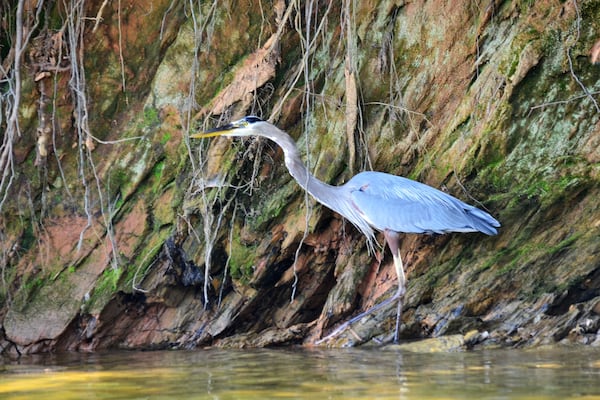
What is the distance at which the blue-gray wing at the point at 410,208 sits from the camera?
591 centimetres

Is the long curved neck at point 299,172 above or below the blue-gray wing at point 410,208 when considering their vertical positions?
above

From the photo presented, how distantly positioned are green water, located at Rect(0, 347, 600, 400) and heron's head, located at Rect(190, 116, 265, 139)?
5.46 ft

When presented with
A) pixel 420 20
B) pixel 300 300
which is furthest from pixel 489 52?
pixel 300 300

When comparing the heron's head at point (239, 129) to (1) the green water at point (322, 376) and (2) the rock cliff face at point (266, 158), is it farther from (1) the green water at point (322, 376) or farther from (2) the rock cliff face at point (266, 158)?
(1) the green water at point (322, 376)

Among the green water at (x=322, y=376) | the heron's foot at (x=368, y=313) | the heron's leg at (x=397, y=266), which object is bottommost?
the green water at (x=322, y=376)

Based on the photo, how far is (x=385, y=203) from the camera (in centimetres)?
612

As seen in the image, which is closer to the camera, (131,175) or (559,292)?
(559,292)

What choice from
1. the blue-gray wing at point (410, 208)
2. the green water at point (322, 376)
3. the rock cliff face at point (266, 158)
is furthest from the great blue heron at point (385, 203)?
the green water at point (322, 376)

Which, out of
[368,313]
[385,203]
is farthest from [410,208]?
[368,313]

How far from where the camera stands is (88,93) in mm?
7059

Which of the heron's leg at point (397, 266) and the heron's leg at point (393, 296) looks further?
the heron's leg at point (393, 296)

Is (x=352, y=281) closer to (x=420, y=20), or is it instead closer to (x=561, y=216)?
(x=561, y=216)

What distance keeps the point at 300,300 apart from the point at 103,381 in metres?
2.67

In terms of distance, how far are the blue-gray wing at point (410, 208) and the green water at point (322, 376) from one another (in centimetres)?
105
